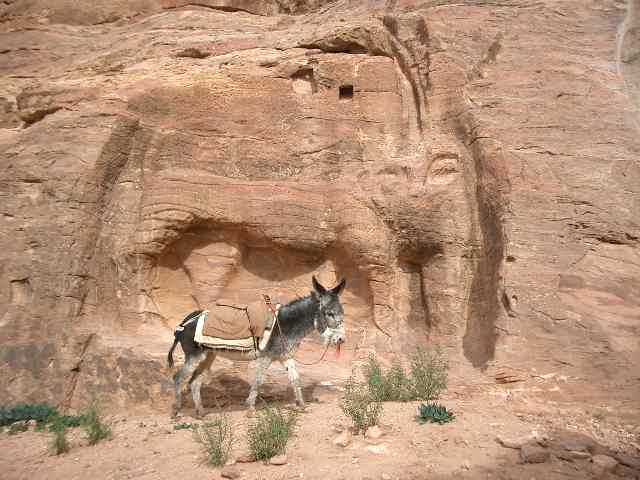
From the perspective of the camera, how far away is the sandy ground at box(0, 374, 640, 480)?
4.51m

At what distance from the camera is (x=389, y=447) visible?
497 centimetres

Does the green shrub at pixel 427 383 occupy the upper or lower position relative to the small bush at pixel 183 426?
upper

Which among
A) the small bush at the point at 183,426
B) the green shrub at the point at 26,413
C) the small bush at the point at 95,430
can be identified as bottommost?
the green shrub at the point at 26,413

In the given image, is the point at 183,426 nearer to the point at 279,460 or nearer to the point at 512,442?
the point at 279,460

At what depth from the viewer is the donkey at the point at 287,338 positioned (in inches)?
266

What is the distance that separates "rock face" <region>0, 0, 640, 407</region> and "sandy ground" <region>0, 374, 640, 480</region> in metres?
0.95

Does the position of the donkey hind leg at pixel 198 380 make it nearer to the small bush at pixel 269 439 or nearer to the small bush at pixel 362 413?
the small bush at pixel 269 439

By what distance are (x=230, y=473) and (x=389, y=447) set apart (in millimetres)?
1491

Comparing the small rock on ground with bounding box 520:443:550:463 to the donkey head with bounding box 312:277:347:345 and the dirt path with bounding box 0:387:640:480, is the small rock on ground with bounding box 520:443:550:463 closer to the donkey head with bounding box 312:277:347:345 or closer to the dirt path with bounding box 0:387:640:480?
the dirt path with bounding box 0:387:640:480

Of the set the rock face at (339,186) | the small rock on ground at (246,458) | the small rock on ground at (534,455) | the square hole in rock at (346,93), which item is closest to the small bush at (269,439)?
the small rock on ground at (246,458)

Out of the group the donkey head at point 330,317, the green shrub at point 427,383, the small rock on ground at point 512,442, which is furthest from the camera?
the donkey head at point 330,317

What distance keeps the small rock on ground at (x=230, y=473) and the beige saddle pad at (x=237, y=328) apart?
2.13 meters

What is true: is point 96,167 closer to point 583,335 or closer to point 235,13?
point 235,13

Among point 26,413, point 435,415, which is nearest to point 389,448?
point 435,415
